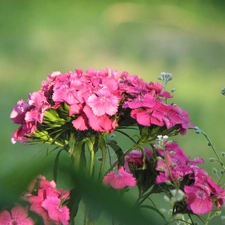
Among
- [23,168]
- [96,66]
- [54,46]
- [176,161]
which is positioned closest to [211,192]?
[176,161]

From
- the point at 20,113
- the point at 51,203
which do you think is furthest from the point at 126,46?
the point at 51,203

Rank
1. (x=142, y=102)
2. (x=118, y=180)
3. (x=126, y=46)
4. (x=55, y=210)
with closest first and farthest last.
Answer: (x=55, y=210)
(x=118, y=180)
(x=142, y=102)
(x=126, y=46)

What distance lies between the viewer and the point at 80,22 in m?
4.39

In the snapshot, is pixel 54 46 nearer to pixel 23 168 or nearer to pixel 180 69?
pixel 180 69

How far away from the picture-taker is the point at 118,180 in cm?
83

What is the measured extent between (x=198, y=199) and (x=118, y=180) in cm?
10

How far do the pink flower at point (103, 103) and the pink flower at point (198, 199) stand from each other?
0.14 m

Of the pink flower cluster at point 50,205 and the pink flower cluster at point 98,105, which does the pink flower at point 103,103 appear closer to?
the pink flower cluster at point 98,105

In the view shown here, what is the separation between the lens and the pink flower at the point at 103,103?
2.97 feet

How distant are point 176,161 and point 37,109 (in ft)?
0.67

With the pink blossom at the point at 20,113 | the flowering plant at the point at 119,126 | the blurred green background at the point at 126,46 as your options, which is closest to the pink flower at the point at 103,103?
the flowering plant at the point at 119,126

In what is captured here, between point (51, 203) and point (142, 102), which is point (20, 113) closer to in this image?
point (142, 102)

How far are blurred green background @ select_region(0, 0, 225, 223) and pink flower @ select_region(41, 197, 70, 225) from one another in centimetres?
233

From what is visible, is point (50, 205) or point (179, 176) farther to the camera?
point (179, 176)
